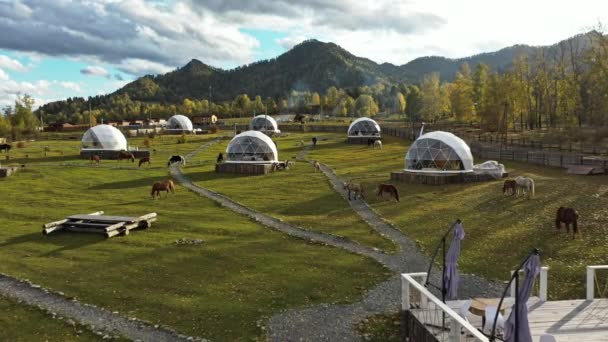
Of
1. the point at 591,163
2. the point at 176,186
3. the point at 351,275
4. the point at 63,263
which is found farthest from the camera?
the point at 591,163

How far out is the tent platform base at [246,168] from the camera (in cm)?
4859

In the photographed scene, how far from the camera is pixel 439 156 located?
143 ft

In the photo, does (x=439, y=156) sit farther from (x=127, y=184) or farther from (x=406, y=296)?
(x=406, y=296)

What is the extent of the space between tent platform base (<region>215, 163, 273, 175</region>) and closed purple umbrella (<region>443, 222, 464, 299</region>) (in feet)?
118

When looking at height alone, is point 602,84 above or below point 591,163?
above

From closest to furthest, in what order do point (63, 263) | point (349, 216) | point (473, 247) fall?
point (63, 263), point (473, 247), point (349, 216)

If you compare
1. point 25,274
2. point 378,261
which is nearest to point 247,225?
point 378,261

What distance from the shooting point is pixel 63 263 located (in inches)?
803

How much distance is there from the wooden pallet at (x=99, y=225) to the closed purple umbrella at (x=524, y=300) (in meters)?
20.2

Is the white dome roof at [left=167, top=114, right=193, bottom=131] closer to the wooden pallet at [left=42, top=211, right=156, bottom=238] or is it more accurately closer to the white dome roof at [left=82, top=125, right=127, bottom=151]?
the white dome roof at [left=82, top=125, right=127, bottom=151]

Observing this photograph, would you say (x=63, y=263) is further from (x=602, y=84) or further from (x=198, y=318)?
(x=602, y=84)

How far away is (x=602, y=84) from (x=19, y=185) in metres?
74.9

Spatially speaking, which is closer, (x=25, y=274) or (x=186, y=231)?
(x=25, y=274)

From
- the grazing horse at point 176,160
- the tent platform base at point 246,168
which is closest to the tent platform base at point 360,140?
the grazing horse at point 176,160
